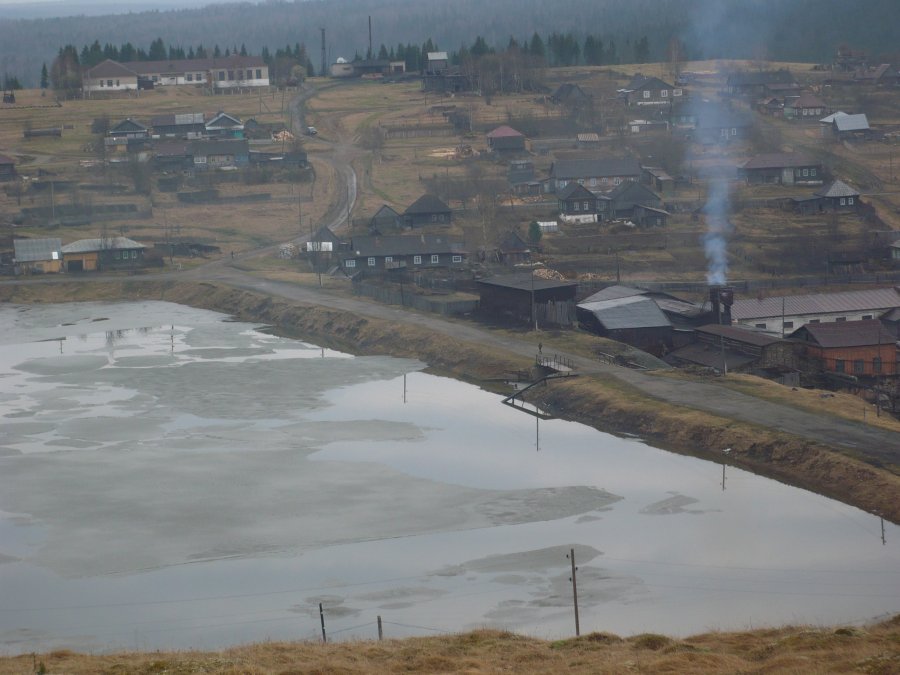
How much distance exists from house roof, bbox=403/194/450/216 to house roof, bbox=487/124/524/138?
17422 millimetres

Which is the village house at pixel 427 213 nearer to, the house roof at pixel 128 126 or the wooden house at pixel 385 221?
the wooden house at pixel 385 221

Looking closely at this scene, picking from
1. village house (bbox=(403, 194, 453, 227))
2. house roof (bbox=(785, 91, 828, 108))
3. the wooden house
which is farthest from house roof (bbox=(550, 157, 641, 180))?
house roof (bbox=(785, 91, 828, 108))

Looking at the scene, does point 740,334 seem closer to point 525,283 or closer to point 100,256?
point 525,283

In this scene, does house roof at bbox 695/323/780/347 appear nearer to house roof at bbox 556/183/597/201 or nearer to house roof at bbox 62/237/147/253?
house roof at bbox 556/183/597/201

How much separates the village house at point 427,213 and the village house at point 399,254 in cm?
736

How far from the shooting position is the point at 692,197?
7962cm

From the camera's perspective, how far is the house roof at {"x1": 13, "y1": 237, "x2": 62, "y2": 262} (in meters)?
71.4

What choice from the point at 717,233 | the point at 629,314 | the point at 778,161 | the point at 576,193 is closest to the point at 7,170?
the point at 576,193

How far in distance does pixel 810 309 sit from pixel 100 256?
136 feet

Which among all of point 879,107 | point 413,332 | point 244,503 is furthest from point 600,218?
point 244,503

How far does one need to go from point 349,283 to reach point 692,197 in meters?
25.3

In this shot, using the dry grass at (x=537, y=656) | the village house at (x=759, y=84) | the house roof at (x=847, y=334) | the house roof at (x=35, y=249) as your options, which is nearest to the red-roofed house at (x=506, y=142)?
the village house at (x=759, y=84)

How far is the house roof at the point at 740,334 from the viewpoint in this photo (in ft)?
145

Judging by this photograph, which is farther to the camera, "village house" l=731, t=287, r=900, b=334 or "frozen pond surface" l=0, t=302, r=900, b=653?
"village house" l=731, t=287, r=900, b=334
